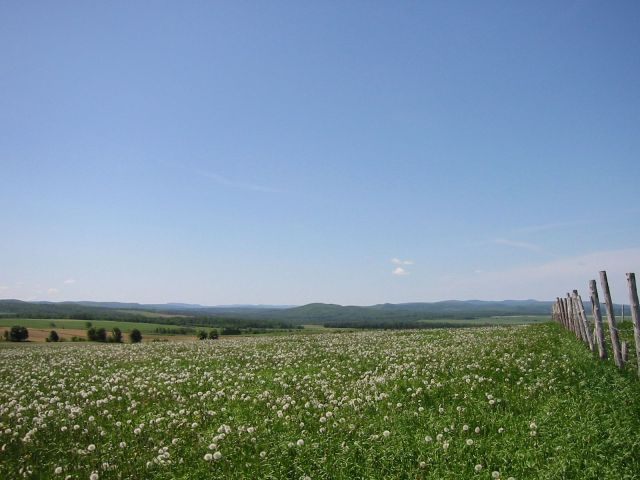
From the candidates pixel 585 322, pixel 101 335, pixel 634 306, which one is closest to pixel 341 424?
pixel 634 306

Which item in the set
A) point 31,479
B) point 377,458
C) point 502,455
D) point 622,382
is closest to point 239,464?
point 377,458

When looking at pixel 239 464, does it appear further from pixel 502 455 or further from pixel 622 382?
pixel 622 382

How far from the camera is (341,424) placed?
27.3 feet

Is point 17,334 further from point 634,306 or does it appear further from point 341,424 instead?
point 634,306

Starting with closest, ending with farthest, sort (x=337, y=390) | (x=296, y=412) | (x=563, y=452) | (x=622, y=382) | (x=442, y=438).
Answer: (x=563, y=452), (x=442, y=438), (x=296, y=412), (x=622, y=382), (x=337, y=390)

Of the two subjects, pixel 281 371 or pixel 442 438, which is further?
pixel 281 371

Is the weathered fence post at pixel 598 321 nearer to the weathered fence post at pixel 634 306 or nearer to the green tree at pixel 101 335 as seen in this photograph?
the weathered fence post at pixel 634 306

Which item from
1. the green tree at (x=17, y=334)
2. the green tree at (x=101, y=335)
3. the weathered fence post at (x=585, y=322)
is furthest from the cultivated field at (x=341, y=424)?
the green tree at (x=17, y=334)

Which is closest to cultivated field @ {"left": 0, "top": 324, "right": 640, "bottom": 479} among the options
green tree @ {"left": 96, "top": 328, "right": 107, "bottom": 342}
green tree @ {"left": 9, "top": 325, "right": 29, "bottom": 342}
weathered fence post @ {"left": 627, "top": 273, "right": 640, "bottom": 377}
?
weathered fence post @ {"left": 627, "top": 273, "right": 640, "bottom": 377}

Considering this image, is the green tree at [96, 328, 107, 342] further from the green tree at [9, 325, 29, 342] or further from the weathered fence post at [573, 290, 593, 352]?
the weathered fence post at [573, 290, 593, 352]

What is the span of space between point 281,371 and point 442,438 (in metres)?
8.16

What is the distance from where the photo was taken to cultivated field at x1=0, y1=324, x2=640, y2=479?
662 centimetres

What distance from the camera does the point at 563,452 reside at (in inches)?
259

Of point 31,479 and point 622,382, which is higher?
point 622,382
